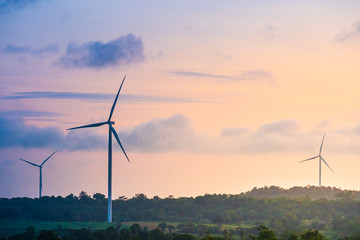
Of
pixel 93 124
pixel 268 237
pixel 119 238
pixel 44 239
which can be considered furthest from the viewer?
pixel 93 124

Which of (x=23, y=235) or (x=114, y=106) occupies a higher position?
(x=114, y=106)

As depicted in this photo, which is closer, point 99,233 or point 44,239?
point 44,239

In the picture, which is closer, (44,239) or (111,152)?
(44,239)

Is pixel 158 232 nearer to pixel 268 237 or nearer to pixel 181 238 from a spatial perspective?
pixel 181 238

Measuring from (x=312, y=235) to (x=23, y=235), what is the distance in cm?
7655

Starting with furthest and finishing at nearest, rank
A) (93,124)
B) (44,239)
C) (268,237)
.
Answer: (93,124) → (44,239) → (268,237)

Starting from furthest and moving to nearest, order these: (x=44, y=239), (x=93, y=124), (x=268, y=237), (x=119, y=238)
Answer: (x=93, y=124), (x=119, y=238), (x=44, y=239), (x=268, y=237)

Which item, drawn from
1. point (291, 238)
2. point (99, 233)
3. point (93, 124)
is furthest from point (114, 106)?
point (291, 238)

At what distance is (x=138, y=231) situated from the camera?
196m

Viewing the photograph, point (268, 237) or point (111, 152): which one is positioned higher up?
point (111, 152)

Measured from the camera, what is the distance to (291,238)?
15962 cm

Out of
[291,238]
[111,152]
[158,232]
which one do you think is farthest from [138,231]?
[291,238]

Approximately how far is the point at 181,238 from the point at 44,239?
102ft

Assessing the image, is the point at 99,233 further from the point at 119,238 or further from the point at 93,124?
the point at 93,124
